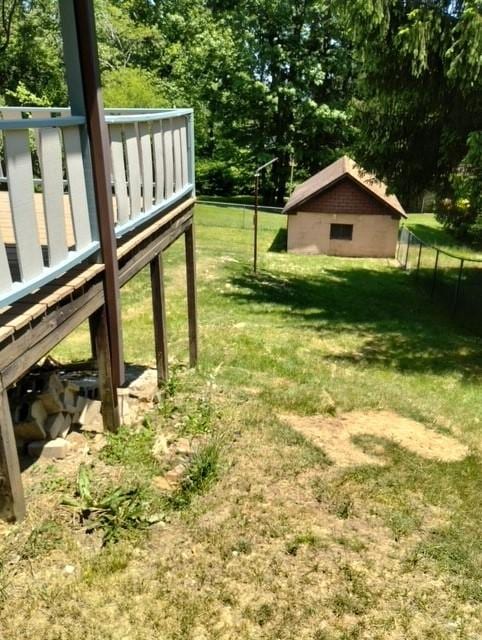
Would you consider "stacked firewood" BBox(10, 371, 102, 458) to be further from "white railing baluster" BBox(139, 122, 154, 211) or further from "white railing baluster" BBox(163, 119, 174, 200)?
"white railing baluster" BBox(163, 119, 174, 200)

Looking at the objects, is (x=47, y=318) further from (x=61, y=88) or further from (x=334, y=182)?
(x=61, y=88)

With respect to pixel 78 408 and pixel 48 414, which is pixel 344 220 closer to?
pixel 78 408

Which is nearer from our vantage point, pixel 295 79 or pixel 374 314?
pixel 374 314

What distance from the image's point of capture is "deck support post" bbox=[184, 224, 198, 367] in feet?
25.3

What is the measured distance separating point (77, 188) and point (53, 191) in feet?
1.33

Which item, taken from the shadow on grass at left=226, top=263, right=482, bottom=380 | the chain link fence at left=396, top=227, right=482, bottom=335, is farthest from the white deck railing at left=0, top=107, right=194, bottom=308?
the chain link fence at left=396, top=227, right=482, bottom=335

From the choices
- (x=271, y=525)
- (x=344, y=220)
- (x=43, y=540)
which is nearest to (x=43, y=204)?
(x=43, y=540)

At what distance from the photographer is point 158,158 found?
5750mm

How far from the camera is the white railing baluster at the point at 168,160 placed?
595 centimetres

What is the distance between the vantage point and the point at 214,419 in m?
6.29

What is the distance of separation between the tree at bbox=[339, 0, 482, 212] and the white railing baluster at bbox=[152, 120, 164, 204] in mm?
7658

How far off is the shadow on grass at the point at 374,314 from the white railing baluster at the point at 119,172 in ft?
20.2

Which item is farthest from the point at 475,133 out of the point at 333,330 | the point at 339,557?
the point at 339,557

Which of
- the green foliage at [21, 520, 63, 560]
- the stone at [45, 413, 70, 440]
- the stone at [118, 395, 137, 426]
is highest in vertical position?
the stone at [45, 413, 70, 440]
